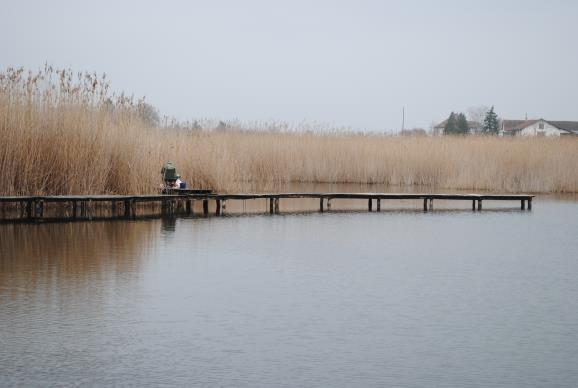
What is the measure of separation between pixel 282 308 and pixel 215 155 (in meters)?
13.2

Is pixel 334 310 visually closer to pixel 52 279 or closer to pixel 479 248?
pixel 52 279

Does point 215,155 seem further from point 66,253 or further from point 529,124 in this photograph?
point 529,124

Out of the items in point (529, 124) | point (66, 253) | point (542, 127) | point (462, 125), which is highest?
point (529, 124)

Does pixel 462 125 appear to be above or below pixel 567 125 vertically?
below

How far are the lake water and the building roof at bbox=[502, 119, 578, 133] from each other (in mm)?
89677

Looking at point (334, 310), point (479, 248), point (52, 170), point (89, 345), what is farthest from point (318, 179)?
point (89, 345)

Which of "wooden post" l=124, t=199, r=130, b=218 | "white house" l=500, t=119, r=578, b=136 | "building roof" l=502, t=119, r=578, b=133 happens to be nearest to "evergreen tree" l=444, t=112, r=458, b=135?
"white house" l=500, t=119, r=578, b=136

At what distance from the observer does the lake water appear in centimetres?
677

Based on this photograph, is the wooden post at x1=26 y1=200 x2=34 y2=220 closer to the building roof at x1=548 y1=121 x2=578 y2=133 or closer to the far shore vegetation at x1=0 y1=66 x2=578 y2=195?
the far shore vegetation at x1=0 y1=66 x2=578 y2=195

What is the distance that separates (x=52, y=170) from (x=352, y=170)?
1529 cm

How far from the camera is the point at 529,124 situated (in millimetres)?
101625

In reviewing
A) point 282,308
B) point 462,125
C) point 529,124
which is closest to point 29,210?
point 282,308

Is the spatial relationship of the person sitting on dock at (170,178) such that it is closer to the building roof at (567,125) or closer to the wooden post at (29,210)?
the wooden post at (29,210)

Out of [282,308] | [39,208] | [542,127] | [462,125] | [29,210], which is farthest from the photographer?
[542,127]
